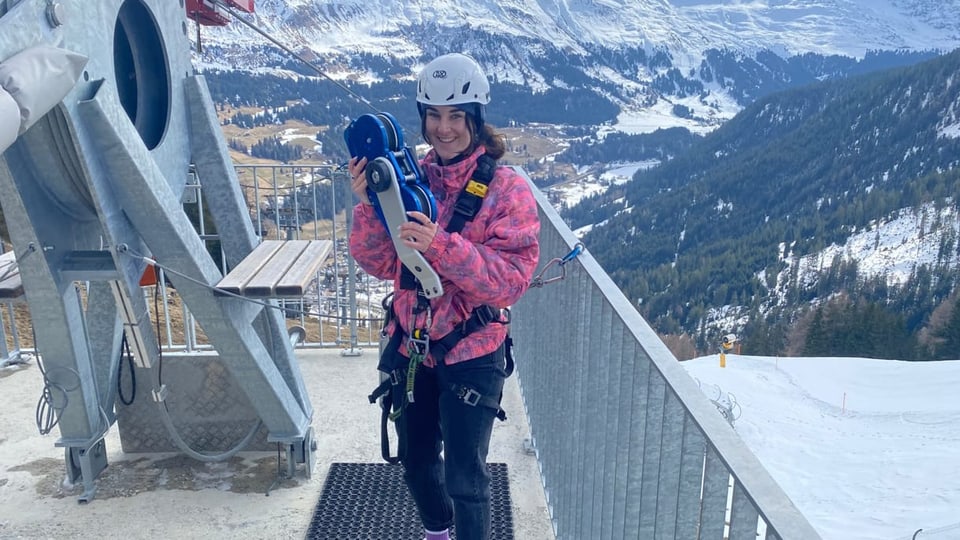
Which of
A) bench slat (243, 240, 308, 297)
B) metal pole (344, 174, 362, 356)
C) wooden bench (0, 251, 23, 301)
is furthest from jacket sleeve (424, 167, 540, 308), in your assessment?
metal pole (344, 174, 362, 356)

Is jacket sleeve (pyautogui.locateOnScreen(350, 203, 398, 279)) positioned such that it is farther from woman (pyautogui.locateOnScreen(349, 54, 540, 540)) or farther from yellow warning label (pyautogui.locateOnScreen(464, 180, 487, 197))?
yellow warning label (pyautogui.locateOnScreen(464, 180, 487, 197))

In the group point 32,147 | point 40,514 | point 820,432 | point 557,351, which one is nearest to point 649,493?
point 557,351

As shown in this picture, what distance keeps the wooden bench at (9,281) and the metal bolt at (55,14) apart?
54.6 inches

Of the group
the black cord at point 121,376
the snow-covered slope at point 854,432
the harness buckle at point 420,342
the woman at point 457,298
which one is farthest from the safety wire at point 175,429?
the snow-covered slope at point 854,432

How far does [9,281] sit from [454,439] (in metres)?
2.55

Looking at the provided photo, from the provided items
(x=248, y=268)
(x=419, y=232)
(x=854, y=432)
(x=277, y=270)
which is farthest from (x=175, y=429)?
(x=854, y=432)

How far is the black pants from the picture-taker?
9.06 ft

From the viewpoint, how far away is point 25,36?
2.72 m

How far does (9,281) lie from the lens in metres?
3.84

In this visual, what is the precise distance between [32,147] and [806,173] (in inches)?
6666

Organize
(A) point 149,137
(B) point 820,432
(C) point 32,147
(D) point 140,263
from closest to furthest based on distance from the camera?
(C) point 32,147 < (D) point 140,263 < (A) point 149,137 < (B) point 820,432

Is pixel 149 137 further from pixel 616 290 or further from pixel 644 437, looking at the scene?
pixel 644 437

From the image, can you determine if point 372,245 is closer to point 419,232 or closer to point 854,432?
point 419,232

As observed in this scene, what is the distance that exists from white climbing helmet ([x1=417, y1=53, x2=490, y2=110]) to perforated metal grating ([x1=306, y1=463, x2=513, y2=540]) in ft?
6.65
